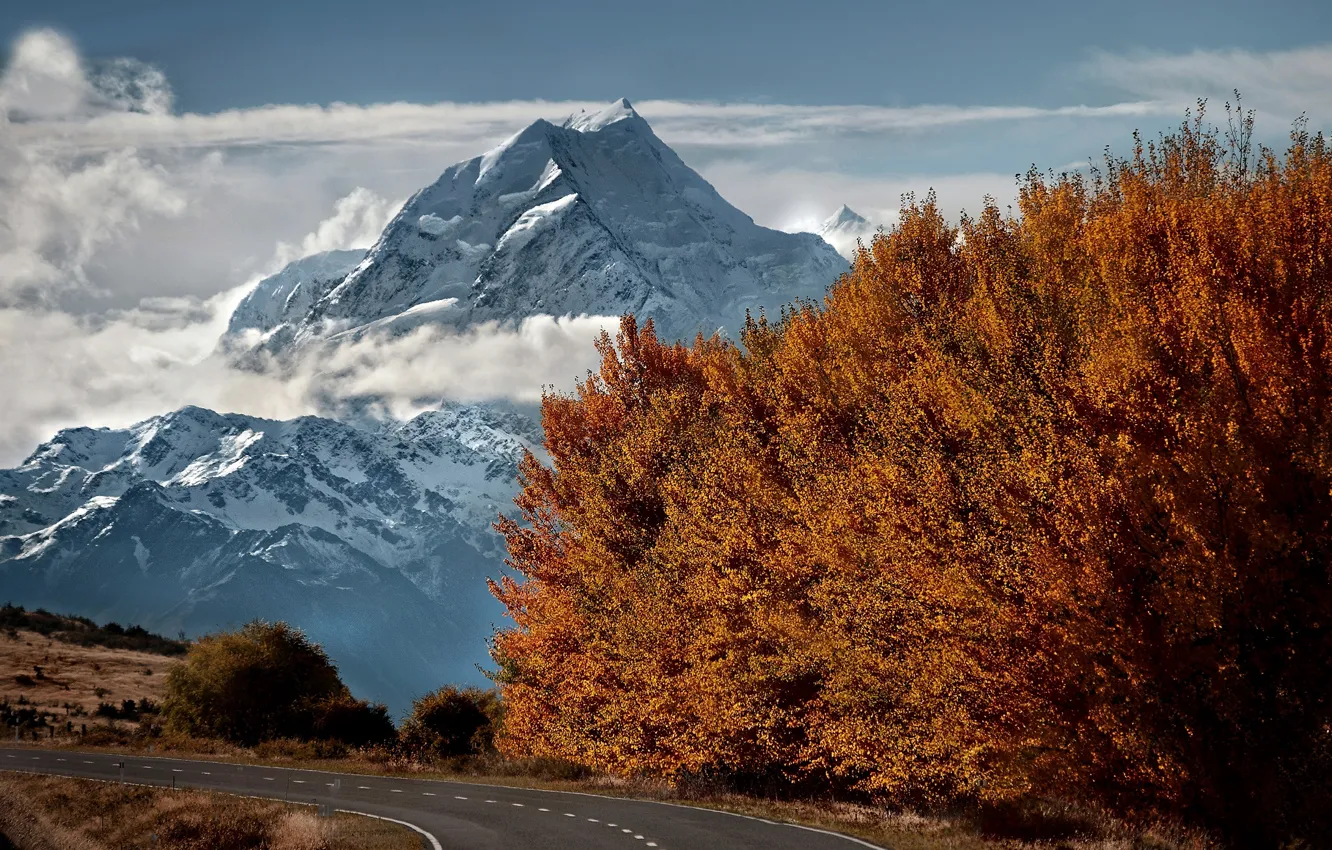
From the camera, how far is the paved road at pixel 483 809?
23.5 metres

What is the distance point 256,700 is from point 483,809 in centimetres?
2992

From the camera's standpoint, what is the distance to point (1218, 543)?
21266mm

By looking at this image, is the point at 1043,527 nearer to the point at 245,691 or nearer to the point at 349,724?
the point at 349,724

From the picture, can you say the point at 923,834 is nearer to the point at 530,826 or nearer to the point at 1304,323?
the point at 530,826

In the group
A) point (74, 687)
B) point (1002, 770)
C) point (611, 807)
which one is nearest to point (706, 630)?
point (611, 807)

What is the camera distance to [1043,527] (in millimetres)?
23469

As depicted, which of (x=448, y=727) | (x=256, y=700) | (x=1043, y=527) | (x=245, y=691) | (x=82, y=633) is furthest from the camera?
(x=82, y=633)

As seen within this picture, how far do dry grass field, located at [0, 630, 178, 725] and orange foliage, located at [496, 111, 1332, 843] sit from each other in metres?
43.8

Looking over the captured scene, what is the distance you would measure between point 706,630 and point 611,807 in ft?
19.5

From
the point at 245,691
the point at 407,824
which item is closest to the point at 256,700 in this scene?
the point at 245,691

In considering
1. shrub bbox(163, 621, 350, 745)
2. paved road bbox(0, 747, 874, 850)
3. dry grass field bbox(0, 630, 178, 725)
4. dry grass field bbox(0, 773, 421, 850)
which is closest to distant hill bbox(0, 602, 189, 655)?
dry grass field bbox(0, 630, 178, 725)

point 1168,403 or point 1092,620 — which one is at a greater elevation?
point 1168,403

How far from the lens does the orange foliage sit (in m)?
21.8

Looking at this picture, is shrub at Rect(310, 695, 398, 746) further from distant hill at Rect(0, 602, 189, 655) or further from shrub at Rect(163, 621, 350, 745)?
distant hill at Rect(0, 602, 189, 655)
